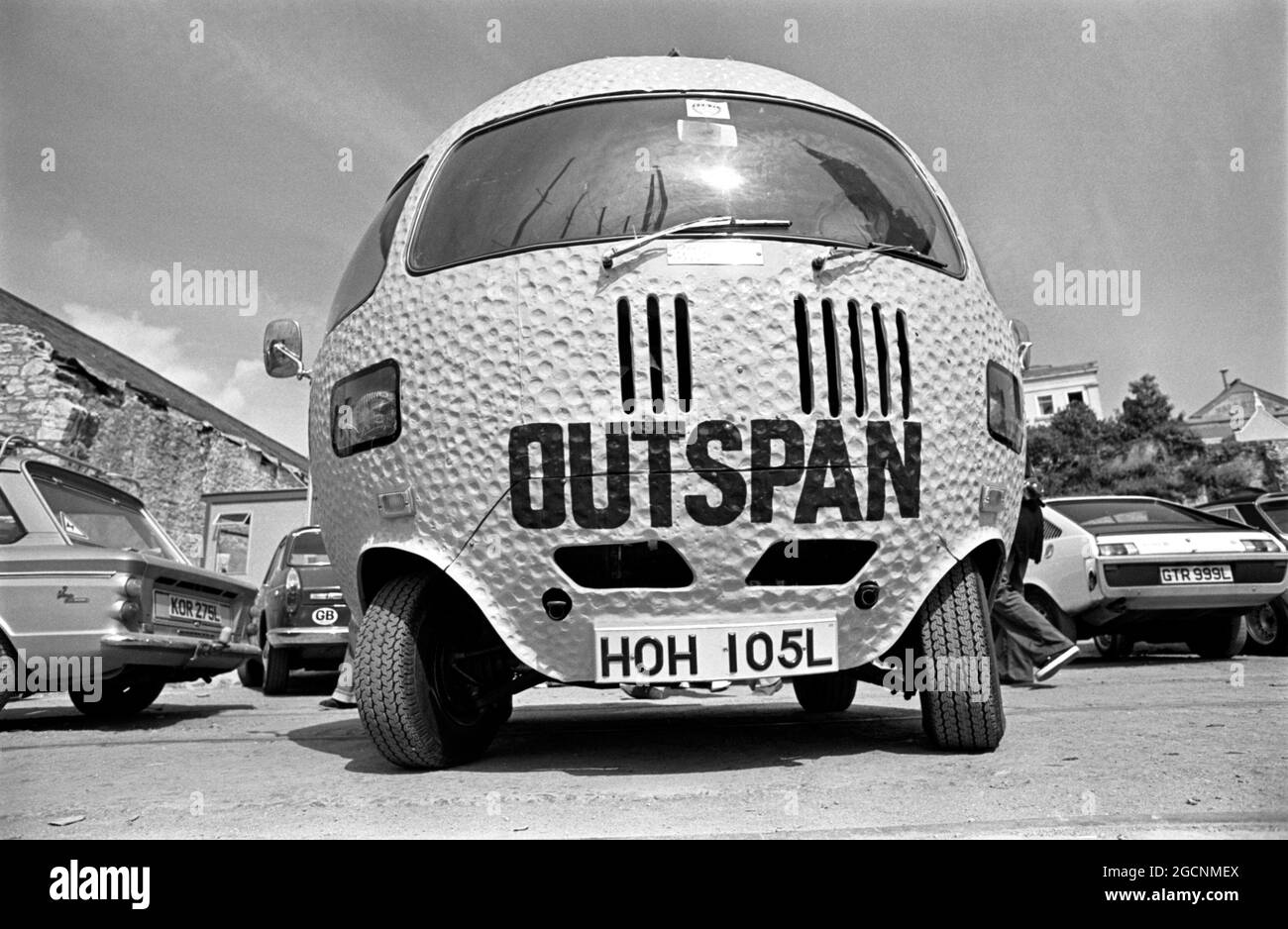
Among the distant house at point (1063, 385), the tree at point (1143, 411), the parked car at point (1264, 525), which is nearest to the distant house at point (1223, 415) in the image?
the tree at point (1143, 411)

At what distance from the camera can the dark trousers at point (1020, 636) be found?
22.1ft

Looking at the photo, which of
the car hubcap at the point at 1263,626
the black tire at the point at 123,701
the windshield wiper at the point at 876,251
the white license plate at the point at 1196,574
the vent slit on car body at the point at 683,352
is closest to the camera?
the vent slit on car body at the point at 683,352

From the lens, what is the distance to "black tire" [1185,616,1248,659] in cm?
962

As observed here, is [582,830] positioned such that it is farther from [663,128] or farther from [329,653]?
[329,653]

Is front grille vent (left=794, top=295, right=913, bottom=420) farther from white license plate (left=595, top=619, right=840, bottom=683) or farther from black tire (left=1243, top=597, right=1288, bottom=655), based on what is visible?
black tire (left=1243, top=597, right=1288, bottom=655)

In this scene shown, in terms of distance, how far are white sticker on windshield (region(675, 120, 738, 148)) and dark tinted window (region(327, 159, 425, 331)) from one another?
1065 millimetres

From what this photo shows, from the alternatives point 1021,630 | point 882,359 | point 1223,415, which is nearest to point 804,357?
point 882,359

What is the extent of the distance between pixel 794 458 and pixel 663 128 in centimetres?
123

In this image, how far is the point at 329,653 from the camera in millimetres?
10375

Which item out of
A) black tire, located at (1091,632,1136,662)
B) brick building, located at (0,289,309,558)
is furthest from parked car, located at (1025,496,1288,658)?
brick building, located at (0,289,309,558)

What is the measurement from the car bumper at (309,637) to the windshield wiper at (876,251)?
25.0ft

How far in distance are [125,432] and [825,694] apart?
17.6m

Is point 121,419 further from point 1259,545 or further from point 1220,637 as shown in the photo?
point 1259,545

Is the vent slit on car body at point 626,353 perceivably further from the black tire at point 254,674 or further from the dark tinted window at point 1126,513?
the black tire at point 254,674
